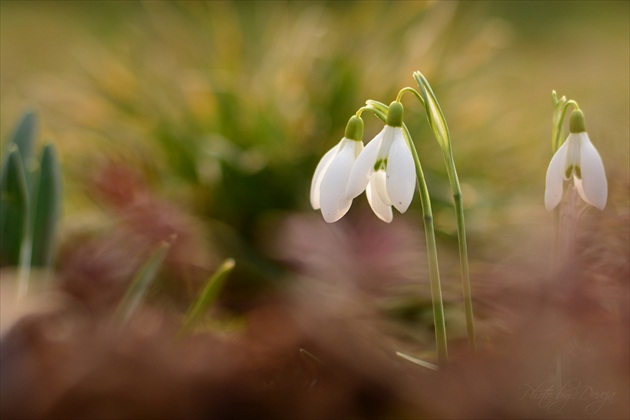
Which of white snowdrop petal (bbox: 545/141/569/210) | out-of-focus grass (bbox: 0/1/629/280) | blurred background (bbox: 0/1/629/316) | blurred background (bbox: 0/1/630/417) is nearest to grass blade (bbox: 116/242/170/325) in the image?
blurred background (bbox: 0/1/630/417)

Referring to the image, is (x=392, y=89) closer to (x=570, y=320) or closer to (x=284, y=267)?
(x=284, y=267)

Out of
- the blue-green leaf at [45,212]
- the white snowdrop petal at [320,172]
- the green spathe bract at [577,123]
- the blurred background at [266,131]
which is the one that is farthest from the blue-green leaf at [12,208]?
the green spathe bract at [577,123]

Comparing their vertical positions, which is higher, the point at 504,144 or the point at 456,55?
the point at 456,55

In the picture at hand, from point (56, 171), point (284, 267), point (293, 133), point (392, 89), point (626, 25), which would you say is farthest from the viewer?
point (626, 25)

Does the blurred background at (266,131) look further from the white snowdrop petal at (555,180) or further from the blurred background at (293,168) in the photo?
the white snowdrop petal at (555,180)

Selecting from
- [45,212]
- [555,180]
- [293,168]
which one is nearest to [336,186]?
[555,180]

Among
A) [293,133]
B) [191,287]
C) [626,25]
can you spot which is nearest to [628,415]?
[191,287]
